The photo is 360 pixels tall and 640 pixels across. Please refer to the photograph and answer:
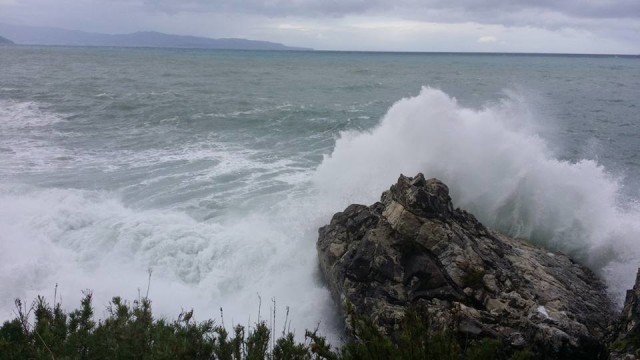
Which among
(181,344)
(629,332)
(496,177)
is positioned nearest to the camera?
(181,344)

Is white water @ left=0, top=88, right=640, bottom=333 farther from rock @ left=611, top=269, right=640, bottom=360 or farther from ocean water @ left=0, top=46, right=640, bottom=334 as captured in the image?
rock @ left=611, top=269, right=640, bottom=360

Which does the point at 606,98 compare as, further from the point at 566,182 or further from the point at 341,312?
the point at 341,312

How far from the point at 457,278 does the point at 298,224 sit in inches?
204

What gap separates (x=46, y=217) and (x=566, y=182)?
13.1m

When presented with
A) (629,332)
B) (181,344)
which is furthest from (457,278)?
(181,344)

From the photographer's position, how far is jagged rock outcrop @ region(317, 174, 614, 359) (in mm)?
6828

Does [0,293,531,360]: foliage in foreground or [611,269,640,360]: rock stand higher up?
[0,293,531,360]: foliage in foreground

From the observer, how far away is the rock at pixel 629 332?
19.2 ft

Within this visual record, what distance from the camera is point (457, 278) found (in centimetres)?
784

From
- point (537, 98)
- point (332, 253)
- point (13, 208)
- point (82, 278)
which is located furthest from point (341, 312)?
point (537, 98)

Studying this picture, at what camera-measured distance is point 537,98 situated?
41562mm

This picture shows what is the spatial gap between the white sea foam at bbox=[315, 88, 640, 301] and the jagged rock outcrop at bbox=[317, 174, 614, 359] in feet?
4.42

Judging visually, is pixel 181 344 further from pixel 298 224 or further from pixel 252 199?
pixel 252 199

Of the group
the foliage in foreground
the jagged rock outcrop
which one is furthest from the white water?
the foliage in foreground
